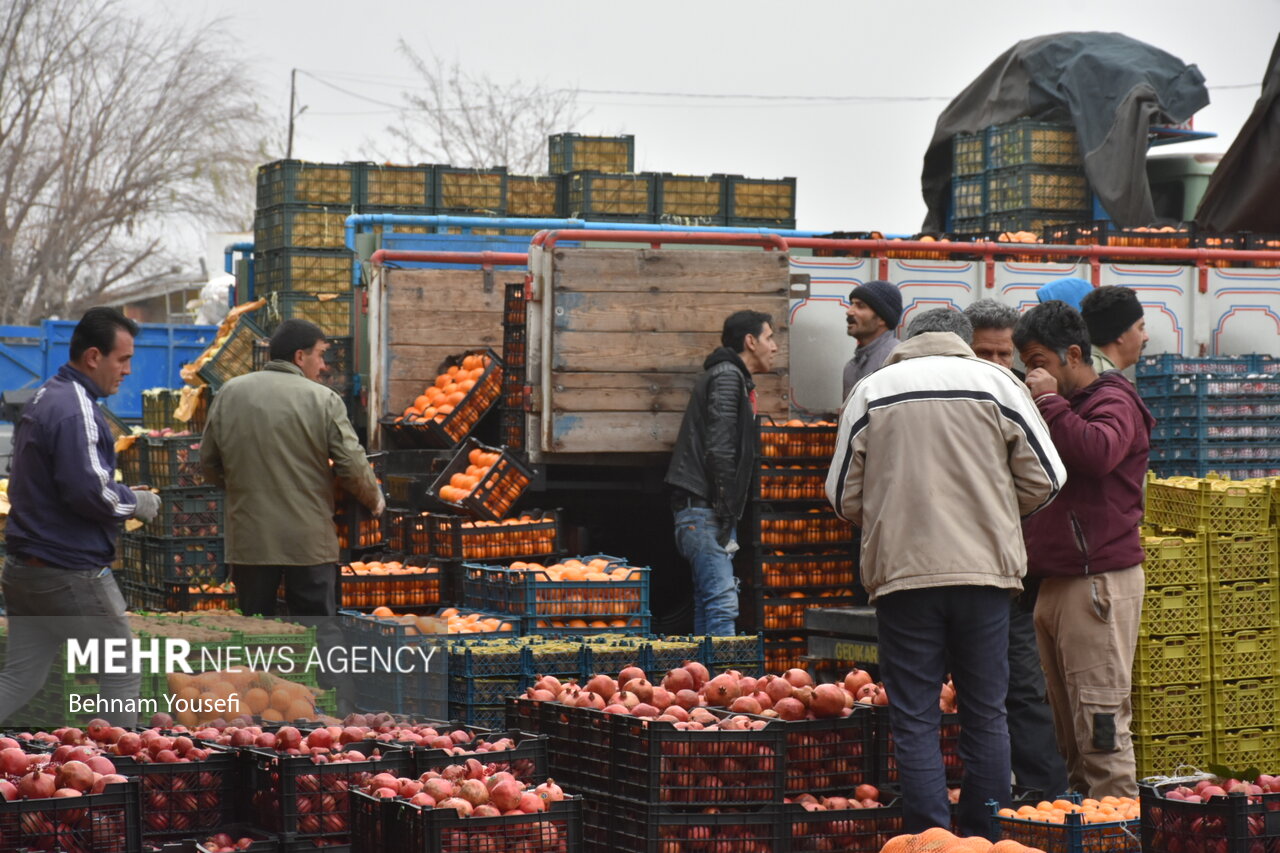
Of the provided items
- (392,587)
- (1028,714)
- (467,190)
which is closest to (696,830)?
(1028,714)

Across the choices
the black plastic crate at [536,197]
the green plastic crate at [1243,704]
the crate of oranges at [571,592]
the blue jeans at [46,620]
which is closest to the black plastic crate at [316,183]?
the black plastic crate at [536,197]

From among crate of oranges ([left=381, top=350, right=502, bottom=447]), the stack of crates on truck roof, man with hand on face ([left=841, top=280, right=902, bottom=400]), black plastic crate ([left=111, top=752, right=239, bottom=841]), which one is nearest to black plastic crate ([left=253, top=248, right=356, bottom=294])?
crate of oranges ([left=381, top=350, right=502, bottom=447])

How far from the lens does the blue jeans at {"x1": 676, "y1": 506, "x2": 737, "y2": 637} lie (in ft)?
30.6

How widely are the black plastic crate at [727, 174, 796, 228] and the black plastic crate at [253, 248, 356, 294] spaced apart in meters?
3.94

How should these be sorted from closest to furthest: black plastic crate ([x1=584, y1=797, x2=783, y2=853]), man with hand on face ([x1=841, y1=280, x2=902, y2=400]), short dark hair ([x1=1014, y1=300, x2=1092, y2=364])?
black plastic crate ([x1=584, y1=797, x2=783, y2=853]) → short dark hair ([x1=1014, y1=300, x2=1092, y2=364]) → man with hand on face ([x1=841, y1=280, x2=902, y2=400])

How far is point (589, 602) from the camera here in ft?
28.3

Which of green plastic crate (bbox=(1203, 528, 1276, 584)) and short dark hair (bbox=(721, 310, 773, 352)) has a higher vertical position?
short dark hair (bbox=(721, 310, 773, 352))

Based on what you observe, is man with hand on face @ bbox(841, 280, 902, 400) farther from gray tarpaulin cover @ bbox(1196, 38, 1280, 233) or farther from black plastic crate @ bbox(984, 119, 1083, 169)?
black plastic crate @ bbox(984, 119, 1083, 169)

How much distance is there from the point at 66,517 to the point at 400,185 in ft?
33.0

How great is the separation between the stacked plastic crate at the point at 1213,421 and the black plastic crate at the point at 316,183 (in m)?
9.00

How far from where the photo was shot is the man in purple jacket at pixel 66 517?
6559 millimetres

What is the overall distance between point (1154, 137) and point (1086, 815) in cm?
1412

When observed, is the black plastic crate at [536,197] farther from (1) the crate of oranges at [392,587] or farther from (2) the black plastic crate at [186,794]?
(2) the black plastic crate at [186,794]

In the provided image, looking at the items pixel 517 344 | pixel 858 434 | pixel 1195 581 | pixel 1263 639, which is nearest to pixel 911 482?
pixel 858 434
